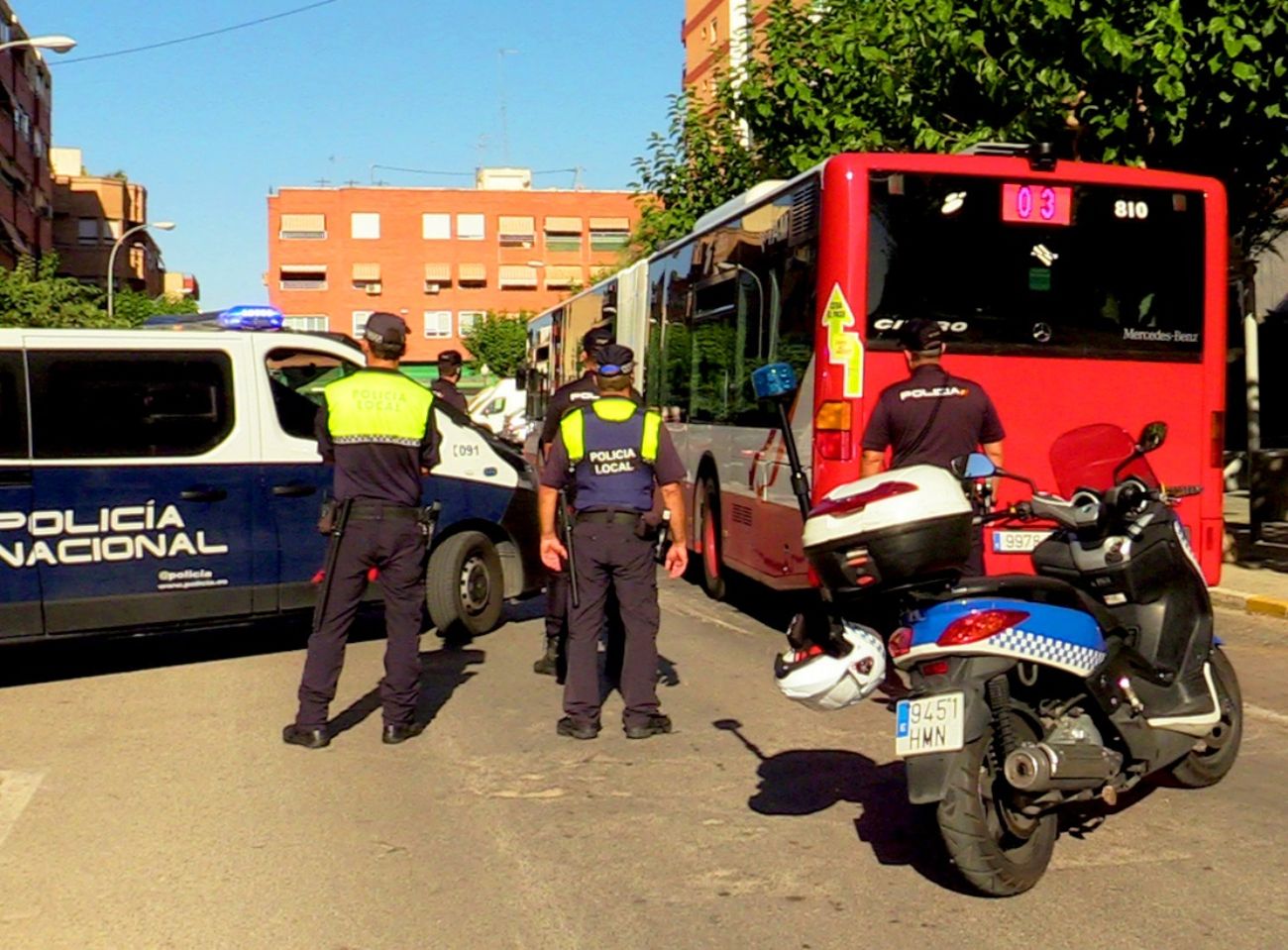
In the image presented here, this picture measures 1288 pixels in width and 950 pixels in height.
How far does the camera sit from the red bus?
901 cm

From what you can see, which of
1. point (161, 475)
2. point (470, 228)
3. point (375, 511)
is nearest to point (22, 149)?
point (470, 228)

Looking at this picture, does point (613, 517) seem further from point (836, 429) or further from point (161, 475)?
point (161, 475)

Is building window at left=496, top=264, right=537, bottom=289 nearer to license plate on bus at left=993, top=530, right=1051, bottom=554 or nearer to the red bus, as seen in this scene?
the red bus

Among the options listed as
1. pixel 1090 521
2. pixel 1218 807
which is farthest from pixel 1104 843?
pixel 1090 521

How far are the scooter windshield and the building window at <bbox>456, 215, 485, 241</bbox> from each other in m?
84.7

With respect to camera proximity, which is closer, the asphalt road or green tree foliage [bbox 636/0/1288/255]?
the asphalt road

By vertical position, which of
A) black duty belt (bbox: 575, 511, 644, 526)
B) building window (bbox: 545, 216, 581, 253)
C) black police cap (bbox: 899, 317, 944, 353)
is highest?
building window (bbox: 545, 216, 581, 253)

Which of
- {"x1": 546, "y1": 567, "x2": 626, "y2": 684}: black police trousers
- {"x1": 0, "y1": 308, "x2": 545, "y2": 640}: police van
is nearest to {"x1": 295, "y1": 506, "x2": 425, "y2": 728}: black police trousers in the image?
→ {"x1": 546, "y1": 567, "x2": 626, "y2": 684}: black police trousers

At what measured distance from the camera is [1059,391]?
9359mm

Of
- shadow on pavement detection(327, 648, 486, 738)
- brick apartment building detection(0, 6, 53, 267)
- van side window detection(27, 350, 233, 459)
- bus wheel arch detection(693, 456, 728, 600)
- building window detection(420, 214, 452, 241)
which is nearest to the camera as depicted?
shadow on pavement detection(327, 648, 486, 738)

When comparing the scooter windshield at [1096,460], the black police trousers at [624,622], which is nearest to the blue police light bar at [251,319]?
the black police trousers at [624,622]

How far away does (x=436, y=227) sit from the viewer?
87.9 metres

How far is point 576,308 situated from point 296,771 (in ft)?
48.2

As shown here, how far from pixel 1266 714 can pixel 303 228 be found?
8347cm
